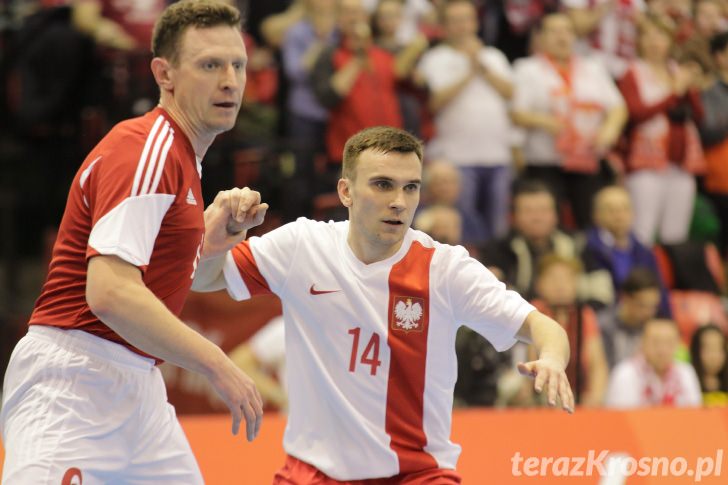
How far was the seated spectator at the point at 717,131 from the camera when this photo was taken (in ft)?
37.4

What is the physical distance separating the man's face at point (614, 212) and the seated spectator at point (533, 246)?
431 millimetres

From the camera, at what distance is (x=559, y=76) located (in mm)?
10367

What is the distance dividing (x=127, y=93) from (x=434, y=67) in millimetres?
2461

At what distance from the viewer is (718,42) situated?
37.9ft

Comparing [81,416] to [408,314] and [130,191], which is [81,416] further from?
[408,314]

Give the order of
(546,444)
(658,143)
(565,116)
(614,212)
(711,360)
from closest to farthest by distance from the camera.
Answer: (546,444) → (711,360) → (614,212) → (565,116) → (658,143)

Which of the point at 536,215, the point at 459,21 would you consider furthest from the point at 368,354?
the point at 459,21

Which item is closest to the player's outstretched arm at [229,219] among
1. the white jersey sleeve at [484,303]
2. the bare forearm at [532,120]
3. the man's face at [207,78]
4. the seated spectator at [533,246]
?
the man's face at [207,78]

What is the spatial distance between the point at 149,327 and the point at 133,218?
0.34 meters

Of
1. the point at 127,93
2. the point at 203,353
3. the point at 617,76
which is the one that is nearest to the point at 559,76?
the point at 617,76

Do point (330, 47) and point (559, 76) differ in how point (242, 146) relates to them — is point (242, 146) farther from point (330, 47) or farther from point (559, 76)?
point (559, 76)

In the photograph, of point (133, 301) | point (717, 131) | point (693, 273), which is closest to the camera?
point (133, 301)

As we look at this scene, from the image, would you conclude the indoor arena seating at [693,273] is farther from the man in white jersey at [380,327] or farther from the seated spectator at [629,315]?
the man in white jersey at [380,327]

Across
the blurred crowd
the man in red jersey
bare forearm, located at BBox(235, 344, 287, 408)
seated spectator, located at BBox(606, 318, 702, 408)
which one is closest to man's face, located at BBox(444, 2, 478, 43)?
the blurred crowd
